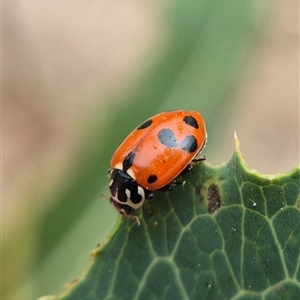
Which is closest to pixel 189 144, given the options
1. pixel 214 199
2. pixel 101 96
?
pixel 214 199

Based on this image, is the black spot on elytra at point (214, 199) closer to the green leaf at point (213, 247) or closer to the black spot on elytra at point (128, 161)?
the green leaf at point (213, 247)

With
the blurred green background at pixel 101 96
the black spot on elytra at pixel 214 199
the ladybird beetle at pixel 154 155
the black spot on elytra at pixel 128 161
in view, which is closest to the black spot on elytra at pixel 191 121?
the ladybird beetle at pixel 154 155

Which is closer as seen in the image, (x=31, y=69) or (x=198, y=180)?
(x=198, y=180)

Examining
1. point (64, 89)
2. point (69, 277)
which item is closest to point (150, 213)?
point (69, 277)

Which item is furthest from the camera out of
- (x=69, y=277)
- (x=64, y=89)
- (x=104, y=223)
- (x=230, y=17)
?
(x=64, y=89)

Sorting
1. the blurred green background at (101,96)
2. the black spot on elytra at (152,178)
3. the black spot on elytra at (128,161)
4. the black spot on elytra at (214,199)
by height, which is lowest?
the blurred green background at (101,96)

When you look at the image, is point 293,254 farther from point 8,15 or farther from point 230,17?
point 8,15

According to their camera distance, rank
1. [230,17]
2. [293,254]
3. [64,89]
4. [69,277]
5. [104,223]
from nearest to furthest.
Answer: [293,254]
[69,277]
[104,223]
[230,17]
[64,89]
